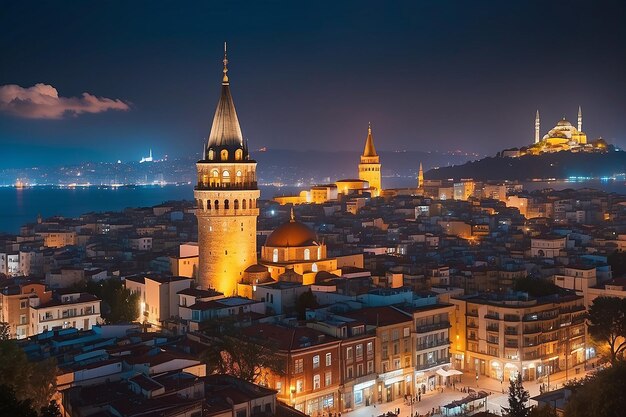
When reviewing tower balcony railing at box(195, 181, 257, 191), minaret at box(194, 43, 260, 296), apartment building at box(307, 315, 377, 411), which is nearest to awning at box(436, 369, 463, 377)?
apartment building at box(307, 315, 377, 411)

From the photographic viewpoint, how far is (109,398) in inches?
725

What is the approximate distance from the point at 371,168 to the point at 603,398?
73959 mm

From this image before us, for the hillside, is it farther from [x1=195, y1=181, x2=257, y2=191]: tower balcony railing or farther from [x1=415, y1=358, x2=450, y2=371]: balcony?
[x1=415, y1=358, x2=450, y2=371]: balcony

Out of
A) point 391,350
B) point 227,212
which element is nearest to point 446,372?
point 391,350

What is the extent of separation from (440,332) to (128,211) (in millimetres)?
68152

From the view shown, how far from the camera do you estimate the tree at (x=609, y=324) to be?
28.0 m

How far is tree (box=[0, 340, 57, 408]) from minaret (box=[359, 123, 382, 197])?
69.7 meters

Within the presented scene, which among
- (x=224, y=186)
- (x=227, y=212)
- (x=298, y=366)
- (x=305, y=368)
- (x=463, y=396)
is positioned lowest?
(x=463, y=396)

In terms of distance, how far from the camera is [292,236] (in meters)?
33.4

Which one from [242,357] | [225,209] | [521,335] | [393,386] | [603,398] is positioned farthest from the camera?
[225,209]

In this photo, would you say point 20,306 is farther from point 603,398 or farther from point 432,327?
point 603,398

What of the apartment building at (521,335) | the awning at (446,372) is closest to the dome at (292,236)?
the apartment building at (521,335)

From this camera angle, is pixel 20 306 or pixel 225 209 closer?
pixel 20 306

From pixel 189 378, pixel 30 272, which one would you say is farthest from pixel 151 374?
pixel 30 272
